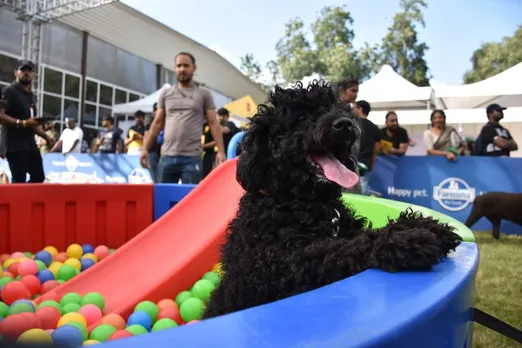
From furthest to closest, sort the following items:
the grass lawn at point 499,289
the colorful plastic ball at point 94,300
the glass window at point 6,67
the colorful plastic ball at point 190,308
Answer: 1. the glass window at point 6,67
2. the colorful plastic ball at point 94,300
3. the colorful plastic ball at point 190,308
4. the grass lawn at point 499,289

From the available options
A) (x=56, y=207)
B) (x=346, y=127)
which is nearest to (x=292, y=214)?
(x=346, y=127)

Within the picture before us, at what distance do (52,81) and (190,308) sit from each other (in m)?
17.5

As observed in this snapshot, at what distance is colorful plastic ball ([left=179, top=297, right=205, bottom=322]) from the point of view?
2895 mm

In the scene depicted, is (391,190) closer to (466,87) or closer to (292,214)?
(466,87)

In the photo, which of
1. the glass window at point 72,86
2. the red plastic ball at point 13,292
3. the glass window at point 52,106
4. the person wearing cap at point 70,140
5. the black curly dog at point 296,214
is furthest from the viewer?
the glass window at point 72,86

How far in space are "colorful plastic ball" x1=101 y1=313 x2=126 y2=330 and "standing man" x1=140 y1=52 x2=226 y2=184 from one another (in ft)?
8.01

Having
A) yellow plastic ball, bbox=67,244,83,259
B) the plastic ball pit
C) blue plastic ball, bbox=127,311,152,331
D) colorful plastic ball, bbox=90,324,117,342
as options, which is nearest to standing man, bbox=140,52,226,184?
yellow plastic ball, bbox=67,244,83,259

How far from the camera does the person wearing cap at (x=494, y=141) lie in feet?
22.2

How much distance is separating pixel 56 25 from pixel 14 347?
64.8 ft

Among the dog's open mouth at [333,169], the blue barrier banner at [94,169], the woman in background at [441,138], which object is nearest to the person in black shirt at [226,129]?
the blue barrier banner at [94,169]

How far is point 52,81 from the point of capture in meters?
17.9

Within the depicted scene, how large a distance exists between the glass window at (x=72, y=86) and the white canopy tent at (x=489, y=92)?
1513cm

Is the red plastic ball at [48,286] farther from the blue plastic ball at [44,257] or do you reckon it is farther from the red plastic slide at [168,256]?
the blue plastic ball at [44,257]

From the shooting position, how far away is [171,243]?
3752mm
